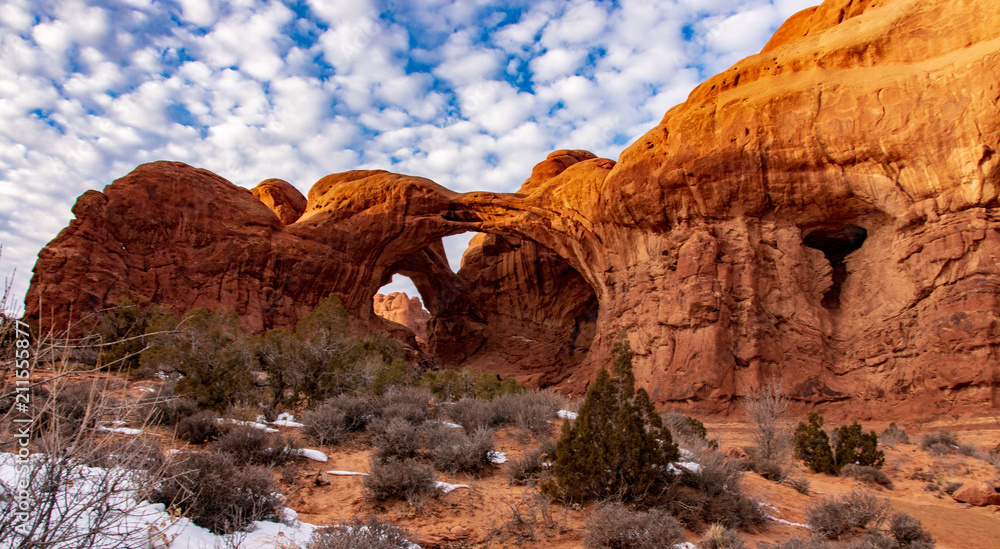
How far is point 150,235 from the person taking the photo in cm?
2280

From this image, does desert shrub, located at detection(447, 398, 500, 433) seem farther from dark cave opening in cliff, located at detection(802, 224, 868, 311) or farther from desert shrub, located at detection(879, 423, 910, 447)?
dark cave opening in cliff, located at detection(802, 224, 868, 311)

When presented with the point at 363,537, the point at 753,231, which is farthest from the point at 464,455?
the point at 753,231

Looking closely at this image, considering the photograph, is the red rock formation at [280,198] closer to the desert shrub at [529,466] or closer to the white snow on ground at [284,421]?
the white snow on ground at [284,421]

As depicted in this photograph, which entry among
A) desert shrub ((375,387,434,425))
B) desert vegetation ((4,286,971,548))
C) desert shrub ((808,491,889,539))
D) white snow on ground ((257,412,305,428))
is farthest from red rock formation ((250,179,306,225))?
desert shrub ((808,491,889,539))

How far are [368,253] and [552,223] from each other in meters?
9.73

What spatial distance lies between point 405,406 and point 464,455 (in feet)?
6.55

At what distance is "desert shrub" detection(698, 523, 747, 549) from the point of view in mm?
4609

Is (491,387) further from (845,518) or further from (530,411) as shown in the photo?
(845,518)

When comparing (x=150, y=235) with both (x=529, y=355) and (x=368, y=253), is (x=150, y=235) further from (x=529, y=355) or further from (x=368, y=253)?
(x=529, y=355)

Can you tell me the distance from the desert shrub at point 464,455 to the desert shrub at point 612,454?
115 centimetres

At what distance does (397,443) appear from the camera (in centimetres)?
629

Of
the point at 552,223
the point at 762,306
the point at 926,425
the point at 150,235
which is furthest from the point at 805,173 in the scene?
the point at 150,235

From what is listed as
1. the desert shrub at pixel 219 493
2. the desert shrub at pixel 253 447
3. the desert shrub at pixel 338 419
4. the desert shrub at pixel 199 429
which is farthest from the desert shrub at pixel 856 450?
the desert shrub at pixel 199 429

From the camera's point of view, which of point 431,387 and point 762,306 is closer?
point 431,387
